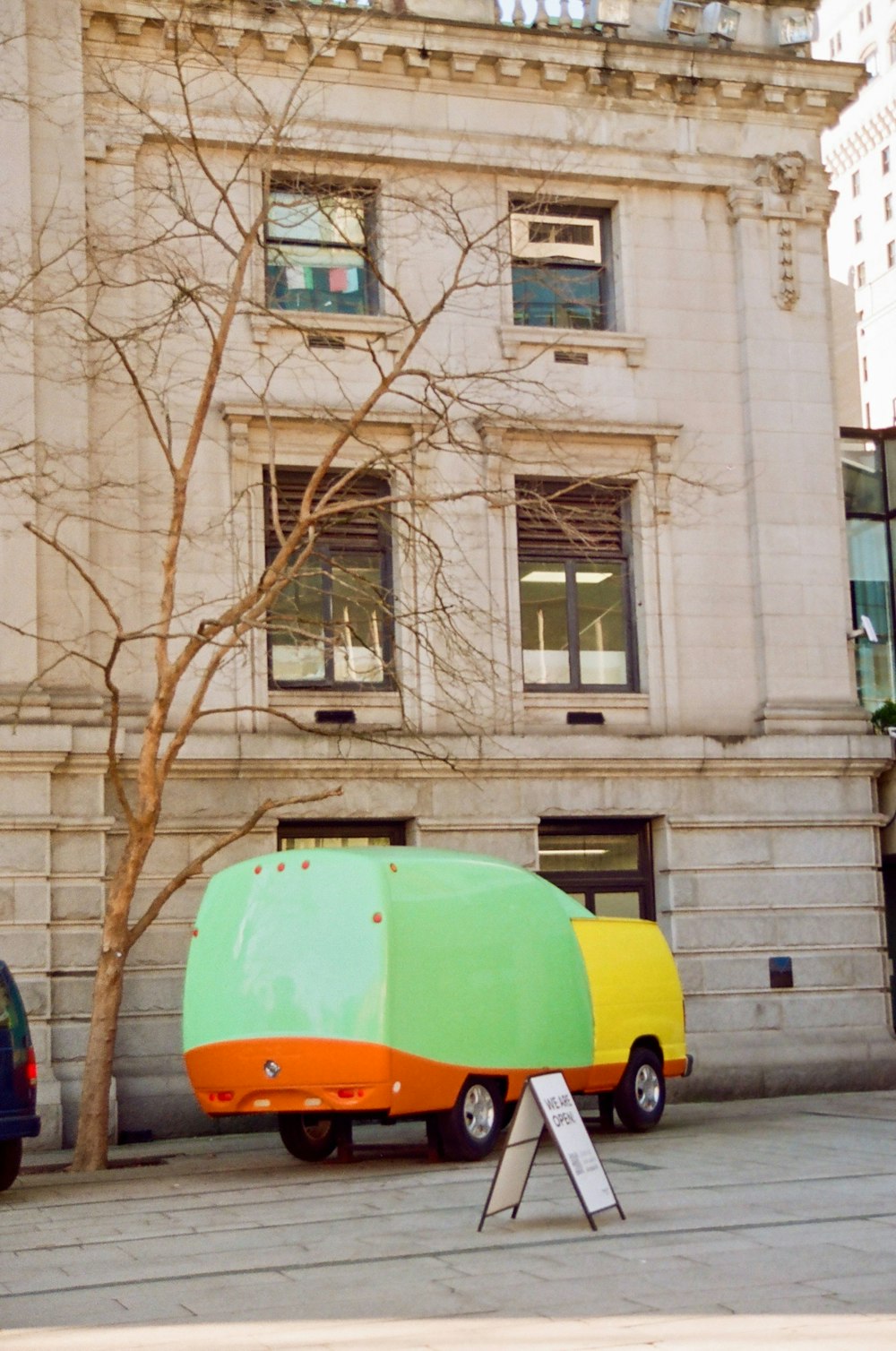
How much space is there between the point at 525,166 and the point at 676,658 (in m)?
6.56

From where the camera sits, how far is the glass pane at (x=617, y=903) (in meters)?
23.4

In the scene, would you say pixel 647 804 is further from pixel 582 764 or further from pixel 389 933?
pixel 389 933

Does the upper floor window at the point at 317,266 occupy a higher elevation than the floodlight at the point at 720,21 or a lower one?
lower

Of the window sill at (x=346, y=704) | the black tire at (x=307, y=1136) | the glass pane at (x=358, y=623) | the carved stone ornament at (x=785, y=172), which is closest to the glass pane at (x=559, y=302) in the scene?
the carved stone ornament at (x=785, y=172)

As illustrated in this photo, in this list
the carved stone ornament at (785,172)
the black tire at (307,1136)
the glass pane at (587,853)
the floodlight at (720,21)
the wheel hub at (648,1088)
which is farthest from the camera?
the carved stone ornament at (785,172)

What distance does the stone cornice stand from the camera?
73.4 feet

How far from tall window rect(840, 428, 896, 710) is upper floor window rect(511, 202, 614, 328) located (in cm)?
453

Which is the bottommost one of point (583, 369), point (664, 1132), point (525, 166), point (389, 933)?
point (664, 1132)

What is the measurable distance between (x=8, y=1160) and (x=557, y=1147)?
5.84 meters

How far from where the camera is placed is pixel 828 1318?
27.8 feet

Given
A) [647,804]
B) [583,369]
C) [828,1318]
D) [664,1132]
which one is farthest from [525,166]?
[828,1318]

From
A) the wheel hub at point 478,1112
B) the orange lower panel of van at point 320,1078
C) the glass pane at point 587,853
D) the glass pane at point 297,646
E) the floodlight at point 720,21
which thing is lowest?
the wheel hub at point 478,1112

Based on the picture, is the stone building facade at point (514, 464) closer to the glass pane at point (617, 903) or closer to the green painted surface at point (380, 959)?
the glass pane at point (617, 903)

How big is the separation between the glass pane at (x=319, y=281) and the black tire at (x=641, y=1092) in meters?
10.2
